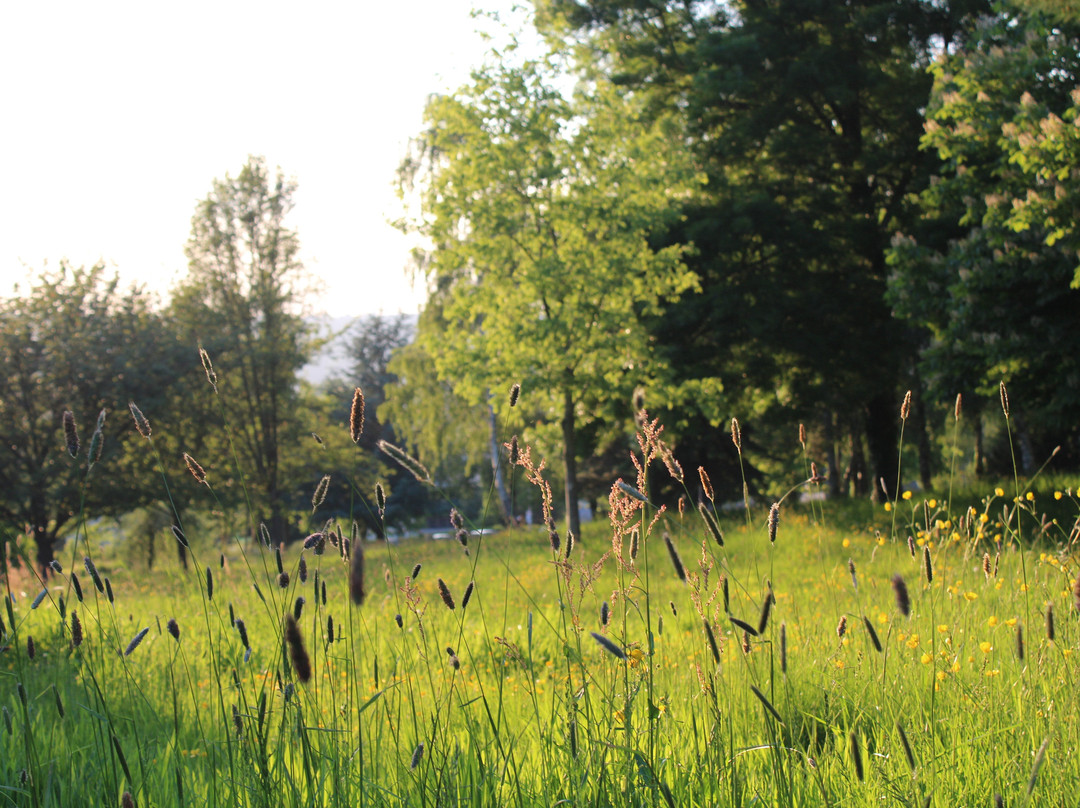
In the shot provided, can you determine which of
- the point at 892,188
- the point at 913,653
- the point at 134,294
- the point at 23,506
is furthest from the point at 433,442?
the point at 913,653

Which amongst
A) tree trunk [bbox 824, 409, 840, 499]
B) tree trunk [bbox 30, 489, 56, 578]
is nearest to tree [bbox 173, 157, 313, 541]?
tree trunk [bbox 30, 489, 56, 578]

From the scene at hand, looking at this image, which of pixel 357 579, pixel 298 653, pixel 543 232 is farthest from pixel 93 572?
pixel 543 232

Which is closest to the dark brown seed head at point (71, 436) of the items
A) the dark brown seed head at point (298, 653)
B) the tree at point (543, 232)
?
the dark brown seed head at point (298, 653)

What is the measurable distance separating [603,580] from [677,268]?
845 cm

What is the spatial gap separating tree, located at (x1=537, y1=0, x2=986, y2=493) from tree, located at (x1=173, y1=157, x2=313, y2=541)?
949 cm

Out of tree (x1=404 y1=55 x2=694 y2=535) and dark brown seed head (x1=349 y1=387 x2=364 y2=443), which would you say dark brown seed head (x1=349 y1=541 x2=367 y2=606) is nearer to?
dark brown seed head (x1=349 y1=387 x2=364 y2=443)

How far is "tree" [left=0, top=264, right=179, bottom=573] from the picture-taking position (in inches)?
680

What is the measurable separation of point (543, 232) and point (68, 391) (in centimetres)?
1134

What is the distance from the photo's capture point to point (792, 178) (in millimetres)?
17812

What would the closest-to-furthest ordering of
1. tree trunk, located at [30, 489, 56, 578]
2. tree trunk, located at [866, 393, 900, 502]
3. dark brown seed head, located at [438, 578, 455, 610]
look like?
dark brown seed head, located at [438, 578, 455, 610]
tree trunk, located at [30, 489, 56, 578]
tree trunk, located at [866, 393, 900, 502]

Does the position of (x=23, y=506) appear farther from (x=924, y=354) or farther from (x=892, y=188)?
(x=892, y=188)

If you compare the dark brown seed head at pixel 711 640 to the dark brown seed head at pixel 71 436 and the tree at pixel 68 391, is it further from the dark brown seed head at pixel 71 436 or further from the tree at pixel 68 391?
the tree at pixel 68 391

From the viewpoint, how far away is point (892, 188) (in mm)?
17672

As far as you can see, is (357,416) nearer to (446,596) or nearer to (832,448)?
(446,596)
